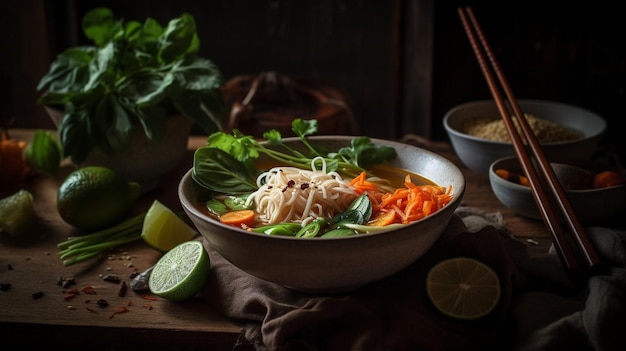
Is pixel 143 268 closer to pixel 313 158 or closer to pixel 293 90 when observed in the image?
pixel 313 158

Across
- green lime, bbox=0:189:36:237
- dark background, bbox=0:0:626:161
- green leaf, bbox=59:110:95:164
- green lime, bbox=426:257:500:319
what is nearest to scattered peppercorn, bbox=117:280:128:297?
green lime, bbox=0:189:36:237

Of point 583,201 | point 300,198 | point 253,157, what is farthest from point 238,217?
point 583,201

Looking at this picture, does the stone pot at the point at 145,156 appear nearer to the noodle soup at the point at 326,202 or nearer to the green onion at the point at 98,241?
the green onion at the point at 98,241

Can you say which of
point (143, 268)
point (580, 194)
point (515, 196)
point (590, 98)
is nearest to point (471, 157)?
point (515, 196)

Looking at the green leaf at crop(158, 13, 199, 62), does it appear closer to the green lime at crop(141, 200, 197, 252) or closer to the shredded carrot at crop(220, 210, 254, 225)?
the green lime at crop(141, 200, 197, 252)

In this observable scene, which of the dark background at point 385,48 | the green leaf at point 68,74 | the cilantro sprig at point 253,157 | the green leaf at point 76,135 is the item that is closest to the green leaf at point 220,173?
the cilantro sprig at point 253,157

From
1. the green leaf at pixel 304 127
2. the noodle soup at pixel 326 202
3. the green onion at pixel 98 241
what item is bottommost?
the green onion at pixel 98 241

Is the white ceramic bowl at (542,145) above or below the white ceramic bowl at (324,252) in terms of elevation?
below
